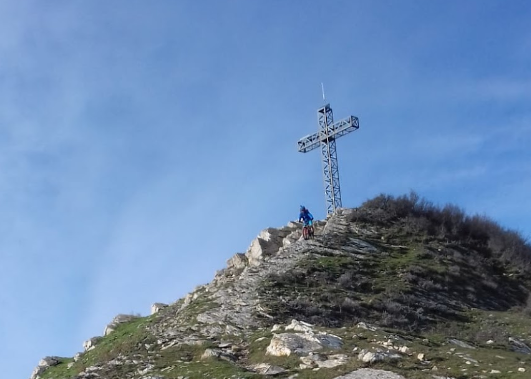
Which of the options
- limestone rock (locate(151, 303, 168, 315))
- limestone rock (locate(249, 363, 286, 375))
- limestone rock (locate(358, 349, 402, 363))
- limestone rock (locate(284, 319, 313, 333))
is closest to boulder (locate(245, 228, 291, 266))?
limestone rock (locate(151, 303, 168, 315))

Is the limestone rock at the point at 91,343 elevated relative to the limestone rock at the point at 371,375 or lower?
elevated

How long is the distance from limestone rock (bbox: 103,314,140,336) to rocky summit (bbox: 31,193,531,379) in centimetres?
13

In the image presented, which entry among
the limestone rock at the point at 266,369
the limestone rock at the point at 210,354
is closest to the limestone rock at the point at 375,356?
the limestone rock at the point at 266,369

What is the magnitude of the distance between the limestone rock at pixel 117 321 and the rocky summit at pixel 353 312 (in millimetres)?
130

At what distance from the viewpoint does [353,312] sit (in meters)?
20.1

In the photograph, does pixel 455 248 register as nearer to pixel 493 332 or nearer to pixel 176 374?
pixel 493 332

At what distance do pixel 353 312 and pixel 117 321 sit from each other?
10.0m

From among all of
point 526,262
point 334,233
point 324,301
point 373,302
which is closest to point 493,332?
point 373,302

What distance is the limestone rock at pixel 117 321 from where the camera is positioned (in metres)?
24.3

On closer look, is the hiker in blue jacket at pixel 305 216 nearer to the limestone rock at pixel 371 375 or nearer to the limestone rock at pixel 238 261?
the limestone rock at pixel 238 261

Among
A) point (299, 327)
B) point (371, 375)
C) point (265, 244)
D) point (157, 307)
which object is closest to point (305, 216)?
point (265, 244)

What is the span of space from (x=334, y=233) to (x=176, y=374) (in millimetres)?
14316

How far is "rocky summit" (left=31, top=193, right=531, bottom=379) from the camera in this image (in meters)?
14.3

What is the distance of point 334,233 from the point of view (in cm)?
2762
